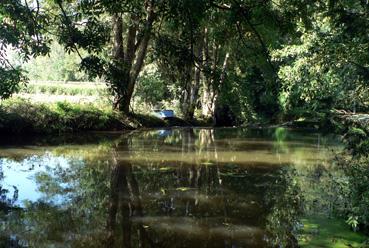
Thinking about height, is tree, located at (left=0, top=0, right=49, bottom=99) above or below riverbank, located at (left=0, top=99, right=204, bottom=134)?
above

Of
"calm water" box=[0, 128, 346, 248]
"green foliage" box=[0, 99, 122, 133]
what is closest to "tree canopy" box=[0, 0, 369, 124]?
"calm water" box=[0, 128, 346, 248]

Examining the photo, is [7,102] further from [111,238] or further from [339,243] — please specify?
[339,243]

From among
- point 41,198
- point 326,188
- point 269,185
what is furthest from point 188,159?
point 41,198

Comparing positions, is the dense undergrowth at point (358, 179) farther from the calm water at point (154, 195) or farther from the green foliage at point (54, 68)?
the green foliage at point (54, 68)

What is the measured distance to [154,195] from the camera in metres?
8.50

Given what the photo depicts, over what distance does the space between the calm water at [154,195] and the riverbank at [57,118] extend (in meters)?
1.97

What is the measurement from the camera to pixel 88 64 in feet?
13.4

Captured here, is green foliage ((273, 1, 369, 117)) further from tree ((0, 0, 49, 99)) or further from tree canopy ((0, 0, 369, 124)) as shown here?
tree ((0, 0, 49, 99))

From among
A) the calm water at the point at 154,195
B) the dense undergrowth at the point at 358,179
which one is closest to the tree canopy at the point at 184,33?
the dense undergrowth at the point at 358,179

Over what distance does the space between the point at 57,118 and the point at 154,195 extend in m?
10.7

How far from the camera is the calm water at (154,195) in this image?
6.32 metres

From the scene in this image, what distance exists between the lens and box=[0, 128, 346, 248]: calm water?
6.32 m

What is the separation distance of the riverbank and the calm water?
6.47 feet

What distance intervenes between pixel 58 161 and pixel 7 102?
650 cm
